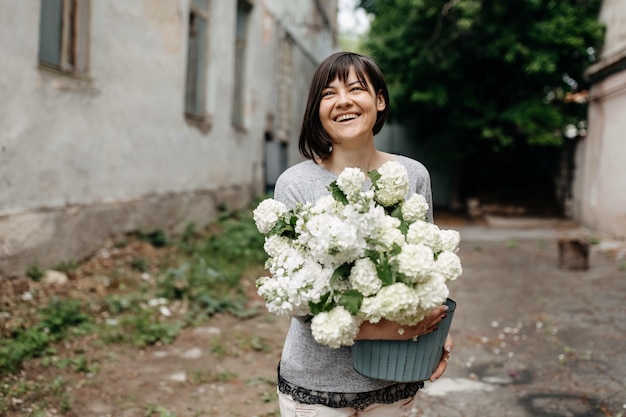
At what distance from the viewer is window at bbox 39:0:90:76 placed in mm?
5234

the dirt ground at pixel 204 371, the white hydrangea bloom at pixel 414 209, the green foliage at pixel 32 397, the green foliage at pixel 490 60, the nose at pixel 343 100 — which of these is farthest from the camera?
the green foliage at pixel 490 60

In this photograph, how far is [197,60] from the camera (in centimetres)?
849

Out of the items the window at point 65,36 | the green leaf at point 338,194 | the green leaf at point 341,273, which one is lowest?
the green leaf at point 341,273

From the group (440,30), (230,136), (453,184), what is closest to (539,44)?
(440,30)

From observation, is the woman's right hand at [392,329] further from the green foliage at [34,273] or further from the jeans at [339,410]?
the green foliage at [34,273]

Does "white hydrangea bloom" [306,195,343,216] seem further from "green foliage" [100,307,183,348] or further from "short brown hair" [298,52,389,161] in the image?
"green foliage" [100,307,183,348]

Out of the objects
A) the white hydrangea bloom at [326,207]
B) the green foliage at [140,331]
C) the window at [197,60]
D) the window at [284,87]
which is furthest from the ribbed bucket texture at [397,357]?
the window at [284,87]

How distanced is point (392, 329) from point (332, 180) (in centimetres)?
51

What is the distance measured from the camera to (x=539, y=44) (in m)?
→ 12.0

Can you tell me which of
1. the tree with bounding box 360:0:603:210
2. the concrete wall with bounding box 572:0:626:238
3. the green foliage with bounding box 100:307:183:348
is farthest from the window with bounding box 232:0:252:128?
the concrete wall with bounding box 572:0:626:238

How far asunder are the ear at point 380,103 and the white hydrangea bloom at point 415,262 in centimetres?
58

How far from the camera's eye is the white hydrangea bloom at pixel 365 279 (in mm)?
1502

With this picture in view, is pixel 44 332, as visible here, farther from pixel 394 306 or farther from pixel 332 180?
pixel 394 306

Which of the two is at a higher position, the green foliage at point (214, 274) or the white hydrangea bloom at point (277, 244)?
the white hydrangea bloom at point (277, 244)
